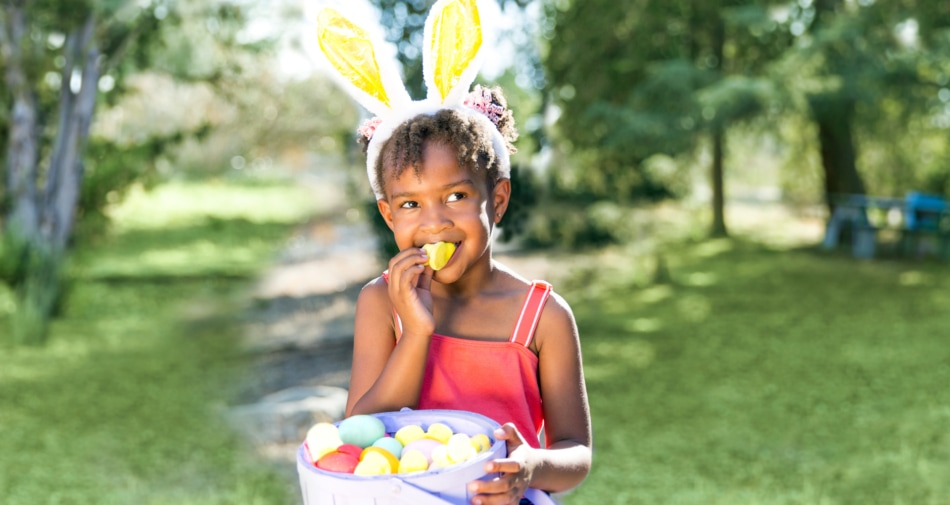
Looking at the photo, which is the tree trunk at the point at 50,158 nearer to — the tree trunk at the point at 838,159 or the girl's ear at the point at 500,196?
the girl's ear at the point at 500,196

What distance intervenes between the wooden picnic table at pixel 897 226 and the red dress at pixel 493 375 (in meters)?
8.90

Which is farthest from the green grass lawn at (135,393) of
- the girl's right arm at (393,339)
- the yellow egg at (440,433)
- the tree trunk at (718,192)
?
the tree trunk at (718,192)

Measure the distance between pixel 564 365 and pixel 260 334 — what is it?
575 cm

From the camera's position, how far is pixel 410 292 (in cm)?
129

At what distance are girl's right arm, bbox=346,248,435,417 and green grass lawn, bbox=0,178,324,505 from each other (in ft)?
8.54

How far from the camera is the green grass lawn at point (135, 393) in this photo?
4062 mm

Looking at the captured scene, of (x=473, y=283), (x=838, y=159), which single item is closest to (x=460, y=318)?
(x=473, y=283)

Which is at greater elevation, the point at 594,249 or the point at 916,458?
the point at 594,249

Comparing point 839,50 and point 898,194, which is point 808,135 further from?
point 839,50

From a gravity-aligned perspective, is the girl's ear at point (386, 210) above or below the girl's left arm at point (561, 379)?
above

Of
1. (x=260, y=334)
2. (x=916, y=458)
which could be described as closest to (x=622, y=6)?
(x=260, y=334)

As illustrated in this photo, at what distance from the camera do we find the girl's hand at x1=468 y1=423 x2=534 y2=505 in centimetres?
109

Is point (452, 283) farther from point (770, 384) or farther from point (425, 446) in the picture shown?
point (770, 384)

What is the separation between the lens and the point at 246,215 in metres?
15.0
